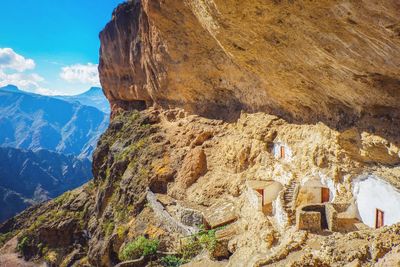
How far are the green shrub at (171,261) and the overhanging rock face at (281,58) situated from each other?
9.64 meters

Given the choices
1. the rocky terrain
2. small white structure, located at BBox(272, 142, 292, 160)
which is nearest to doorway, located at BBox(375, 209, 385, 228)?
the rocky terrain

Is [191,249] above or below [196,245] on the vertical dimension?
below

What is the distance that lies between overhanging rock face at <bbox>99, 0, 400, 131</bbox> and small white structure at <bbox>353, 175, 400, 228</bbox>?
2.26 m

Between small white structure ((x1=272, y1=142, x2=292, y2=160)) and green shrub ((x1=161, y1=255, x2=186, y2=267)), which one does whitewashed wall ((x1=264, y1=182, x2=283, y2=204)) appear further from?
green shrub ((x1=161, y1=255, x2=186, y2=267))

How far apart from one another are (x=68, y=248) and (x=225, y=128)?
70.7 feet

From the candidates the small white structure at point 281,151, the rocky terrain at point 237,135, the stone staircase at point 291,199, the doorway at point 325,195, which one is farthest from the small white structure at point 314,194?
the small white structure at point 281,151

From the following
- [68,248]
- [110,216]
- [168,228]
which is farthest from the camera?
[68,248]

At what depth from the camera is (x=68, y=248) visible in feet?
109

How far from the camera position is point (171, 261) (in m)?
16.2

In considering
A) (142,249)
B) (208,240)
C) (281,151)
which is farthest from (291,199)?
(142,249)

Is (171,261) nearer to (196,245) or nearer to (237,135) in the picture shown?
(196,245)

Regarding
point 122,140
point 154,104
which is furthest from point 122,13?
point 122,140

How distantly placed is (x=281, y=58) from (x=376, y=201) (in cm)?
683

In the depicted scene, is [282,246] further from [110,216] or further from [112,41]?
[112,41]
